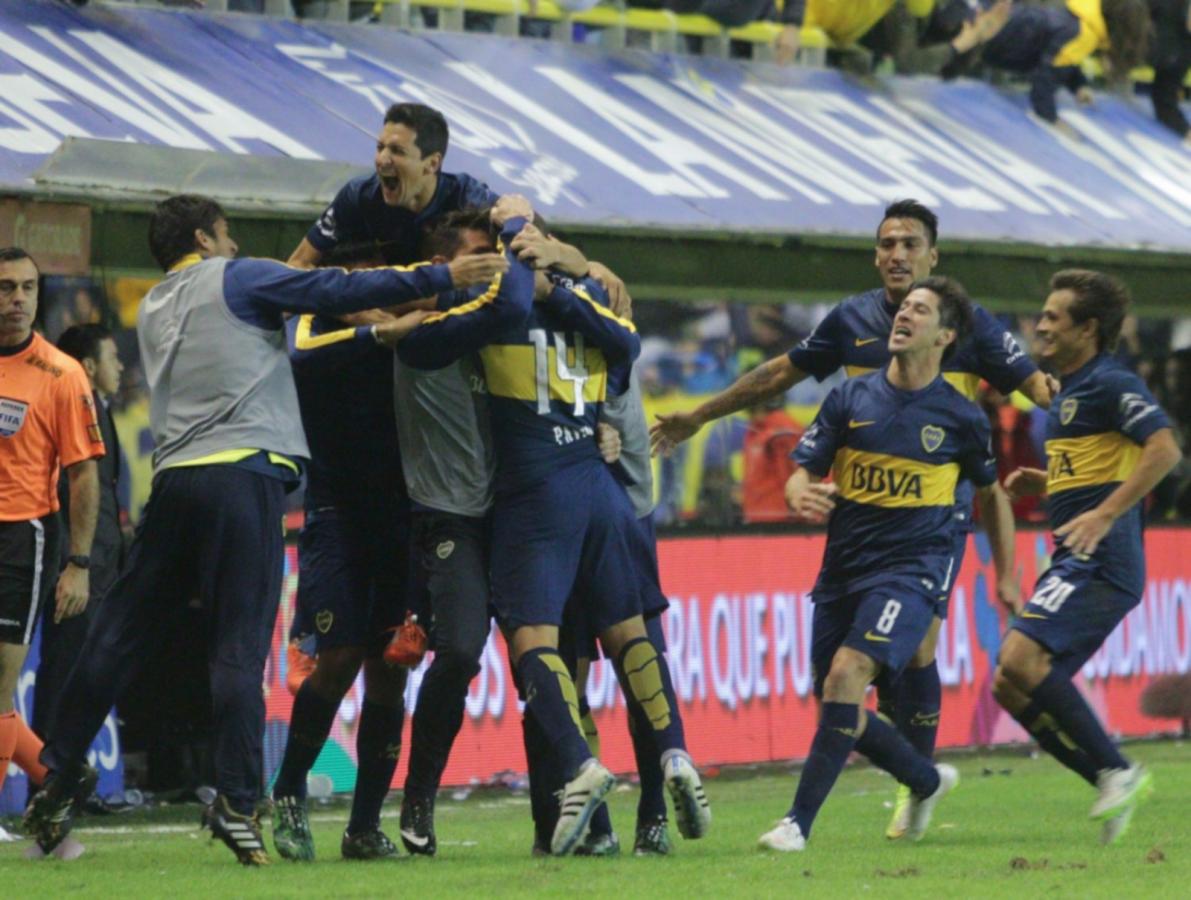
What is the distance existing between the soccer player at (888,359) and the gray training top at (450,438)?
4.90 feet

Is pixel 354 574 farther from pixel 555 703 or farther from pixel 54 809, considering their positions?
pixel 54 809

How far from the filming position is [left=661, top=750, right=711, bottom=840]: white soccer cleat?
8.06 metres

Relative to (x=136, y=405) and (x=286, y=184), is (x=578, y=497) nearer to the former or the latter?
(x=286, y=184)

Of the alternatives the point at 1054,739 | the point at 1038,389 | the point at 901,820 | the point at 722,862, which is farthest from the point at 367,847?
the point at 1038,389

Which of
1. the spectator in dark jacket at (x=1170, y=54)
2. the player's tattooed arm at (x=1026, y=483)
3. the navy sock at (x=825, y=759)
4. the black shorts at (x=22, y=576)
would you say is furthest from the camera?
the spectator in dark jacket at (x=1170, y=54)

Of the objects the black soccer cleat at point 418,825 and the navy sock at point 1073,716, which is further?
the navy sock at point 1073,716

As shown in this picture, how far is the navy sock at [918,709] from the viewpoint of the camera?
9.90m

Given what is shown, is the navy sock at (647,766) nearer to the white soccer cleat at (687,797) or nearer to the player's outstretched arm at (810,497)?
the white soccer cleat at (687,797)

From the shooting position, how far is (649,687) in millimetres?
8414

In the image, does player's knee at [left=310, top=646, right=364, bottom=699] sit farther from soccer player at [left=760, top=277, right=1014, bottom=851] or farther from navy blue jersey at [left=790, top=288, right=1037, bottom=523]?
navy blue jersey at [left=790, top=288, right=1037, bottom=523]

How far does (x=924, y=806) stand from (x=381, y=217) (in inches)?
110

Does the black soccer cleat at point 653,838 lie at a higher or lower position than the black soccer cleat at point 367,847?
higher

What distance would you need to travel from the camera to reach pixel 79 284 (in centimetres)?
1214

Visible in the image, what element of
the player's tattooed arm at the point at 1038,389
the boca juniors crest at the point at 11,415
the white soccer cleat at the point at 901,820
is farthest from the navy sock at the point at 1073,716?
the boca juniors crest at the point at 11,415
